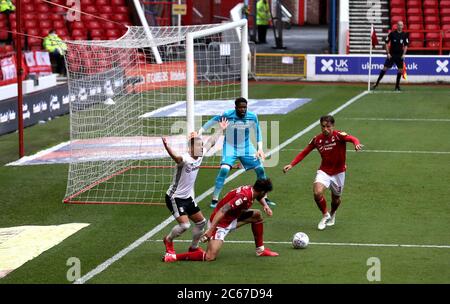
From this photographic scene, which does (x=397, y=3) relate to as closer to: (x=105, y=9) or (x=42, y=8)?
(x=105, y=9)

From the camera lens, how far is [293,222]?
651 inches

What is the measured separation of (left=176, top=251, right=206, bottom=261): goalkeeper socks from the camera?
46.1 feet

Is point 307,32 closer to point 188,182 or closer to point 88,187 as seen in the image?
point 88,187

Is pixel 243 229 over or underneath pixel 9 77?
underneath

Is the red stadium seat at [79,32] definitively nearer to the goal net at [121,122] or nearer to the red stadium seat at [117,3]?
the red stadium seat at [117,3]

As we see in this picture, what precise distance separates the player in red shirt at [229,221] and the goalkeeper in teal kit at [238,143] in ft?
11.7

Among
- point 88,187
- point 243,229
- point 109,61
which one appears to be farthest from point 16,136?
point 243,229

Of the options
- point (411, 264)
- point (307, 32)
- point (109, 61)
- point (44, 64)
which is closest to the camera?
point (411, 264)

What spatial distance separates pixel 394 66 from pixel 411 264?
25729 millimetres

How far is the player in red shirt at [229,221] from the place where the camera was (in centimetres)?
1385

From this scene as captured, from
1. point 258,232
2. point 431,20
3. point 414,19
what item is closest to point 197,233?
point 258,232

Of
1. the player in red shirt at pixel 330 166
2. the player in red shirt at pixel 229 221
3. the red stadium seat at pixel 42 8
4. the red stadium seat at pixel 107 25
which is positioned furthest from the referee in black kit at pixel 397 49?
→ the player in red shirt at pixel 229 221

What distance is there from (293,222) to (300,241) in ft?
6.48

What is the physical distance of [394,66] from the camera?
38.6m
